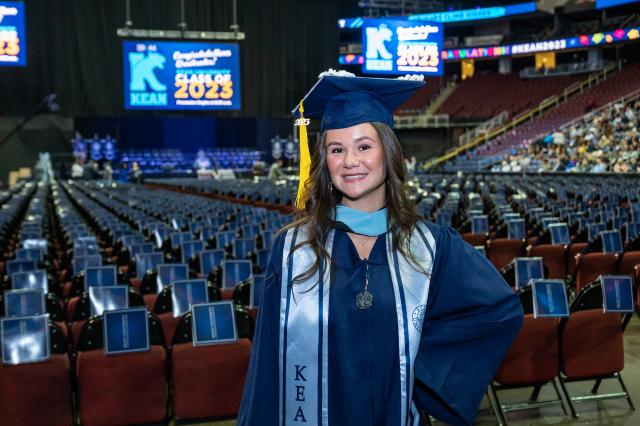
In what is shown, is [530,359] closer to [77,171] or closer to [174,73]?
[174,73]

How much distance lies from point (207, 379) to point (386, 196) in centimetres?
188

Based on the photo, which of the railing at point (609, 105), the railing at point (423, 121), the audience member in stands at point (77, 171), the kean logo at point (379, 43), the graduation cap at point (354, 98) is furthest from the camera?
the railing at point (423, 121)

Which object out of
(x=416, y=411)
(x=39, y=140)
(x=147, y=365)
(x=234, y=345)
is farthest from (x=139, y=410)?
(x=39, y=140)

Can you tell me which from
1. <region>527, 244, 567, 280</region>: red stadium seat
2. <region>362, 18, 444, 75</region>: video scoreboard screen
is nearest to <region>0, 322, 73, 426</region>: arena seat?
<region>527, 244, 567, 280</region>: red stadium seat

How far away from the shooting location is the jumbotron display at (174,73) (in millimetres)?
24734

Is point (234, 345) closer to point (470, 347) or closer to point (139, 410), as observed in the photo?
point (139, 410)

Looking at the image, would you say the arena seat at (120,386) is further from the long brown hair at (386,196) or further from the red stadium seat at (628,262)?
the red stadium seat at (628,262)

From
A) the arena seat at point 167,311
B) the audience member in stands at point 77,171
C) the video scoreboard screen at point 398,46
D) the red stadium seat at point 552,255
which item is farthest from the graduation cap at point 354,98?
the audience member in stands at point 77,171

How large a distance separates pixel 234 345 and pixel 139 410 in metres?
0.51

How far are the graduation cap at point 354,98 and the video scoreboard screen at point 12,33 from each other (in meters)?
22.1

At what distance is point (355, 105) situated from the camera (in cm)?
189

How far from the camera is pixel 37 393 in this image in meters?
3.22

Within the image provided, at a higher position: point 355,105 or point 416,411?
point 355,105

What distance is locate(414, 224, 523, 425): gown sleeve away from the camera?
1785 mm
